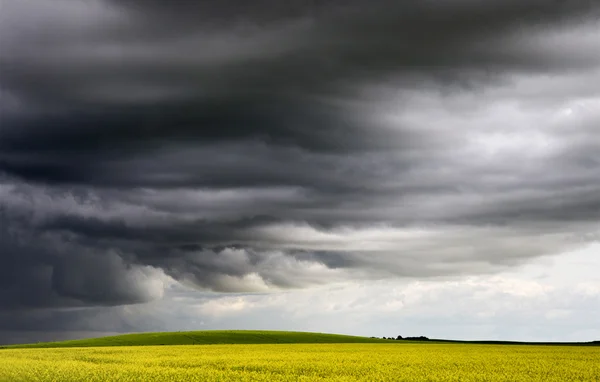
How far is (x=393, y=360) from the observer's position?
62438 millimetres

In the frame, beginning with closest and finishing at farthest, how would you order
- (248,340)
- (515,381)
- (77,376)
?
(515,381) → (77,376) → (248,340)

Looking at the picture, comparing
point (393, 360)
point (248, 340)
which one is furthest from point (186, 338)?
point (393, 360)

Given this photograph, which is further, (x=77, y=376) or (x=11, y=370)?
(x=11, y=370)

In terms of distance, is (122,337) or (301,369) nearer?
(301,369)

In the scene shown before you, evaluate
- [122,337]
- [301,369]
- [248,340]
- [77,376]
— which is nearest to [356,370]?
[301,369]

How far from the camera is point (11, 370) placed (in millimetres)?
52281

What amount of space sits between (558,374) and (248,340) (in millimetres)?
96814

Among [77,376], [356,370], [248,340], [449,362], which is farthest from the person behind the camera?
[248,340]

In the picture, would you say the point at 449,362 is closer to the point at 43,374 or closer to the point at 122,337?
the point at 43,374

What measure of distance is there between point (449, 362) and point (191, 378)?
26.7 m

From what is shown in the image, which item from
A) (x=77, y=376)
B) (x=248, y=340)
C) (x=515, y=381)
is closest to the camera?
(x=515, y=381)

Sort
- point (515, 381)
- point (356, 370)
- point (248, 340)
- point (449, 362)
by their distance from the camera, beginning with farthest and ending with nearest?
1. point (248, 340)
2. point (449, 362)
3. point (356, 370)
4. point (515, 381)

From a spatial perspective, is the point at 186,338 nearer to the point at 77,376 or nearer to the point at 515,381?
the point at 77,376

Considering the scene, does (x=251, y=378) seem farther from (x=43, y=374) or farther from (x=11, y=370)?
(x=11, y=370)
